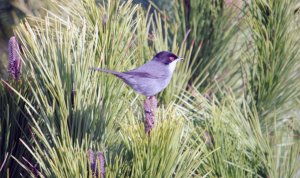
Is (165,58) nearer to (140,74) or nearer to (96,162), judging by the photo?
(140,74)

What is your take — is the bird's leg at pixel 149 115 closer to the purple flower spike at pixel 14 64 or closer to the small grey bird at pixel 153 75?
the small grey bird at pixel 153 75

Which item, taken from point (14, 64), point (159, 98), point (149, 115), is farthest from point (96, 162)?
point (159, 98)

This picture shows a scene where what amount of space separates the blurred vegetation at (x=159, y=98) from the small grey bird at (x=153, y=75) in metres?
0.03

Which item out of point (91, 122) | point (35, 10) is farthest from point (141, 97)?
point (35, 10)

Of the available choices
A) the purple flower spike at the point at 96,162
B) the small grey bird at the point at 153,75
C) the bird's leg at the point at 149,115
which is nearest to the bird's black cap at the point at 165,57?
the small grey bird at the point at 153,75

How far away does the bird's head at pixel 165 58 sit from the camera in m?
1.97

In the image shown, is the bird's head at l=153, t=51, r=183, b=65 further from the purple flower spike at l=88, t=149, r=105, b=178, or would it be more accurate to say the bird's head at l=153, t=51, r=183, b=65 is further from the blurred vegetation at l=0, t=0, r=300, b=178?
the purple flower spike at l=88, t=149, r=105, b=178

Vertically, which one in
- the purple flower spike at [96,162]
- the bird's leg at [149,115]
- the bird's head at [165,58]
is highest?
the bird's head at [165,58]

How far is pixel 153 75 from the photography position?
6.80 ft

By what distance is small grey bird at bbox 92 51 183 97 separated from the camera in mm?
1782

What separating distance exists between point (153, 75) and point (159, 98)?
106 mm

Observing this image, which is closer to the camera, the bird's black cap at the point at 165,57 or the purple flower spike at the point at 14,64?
A: the purple flower spike at the point at 14,64

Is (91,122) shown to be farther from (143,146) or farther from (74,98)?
(143,146)

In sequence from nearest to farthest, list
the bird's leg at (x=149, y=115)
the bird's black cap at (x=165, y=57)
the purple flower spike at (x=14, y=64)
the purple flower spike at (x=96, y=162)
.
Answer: the purple flower spike at (x=96, y=162), the bird's leg at (x=149, y=115), the purple flower spike at (x=14, y=64), the bird's black cap at (x=165, y=57)
